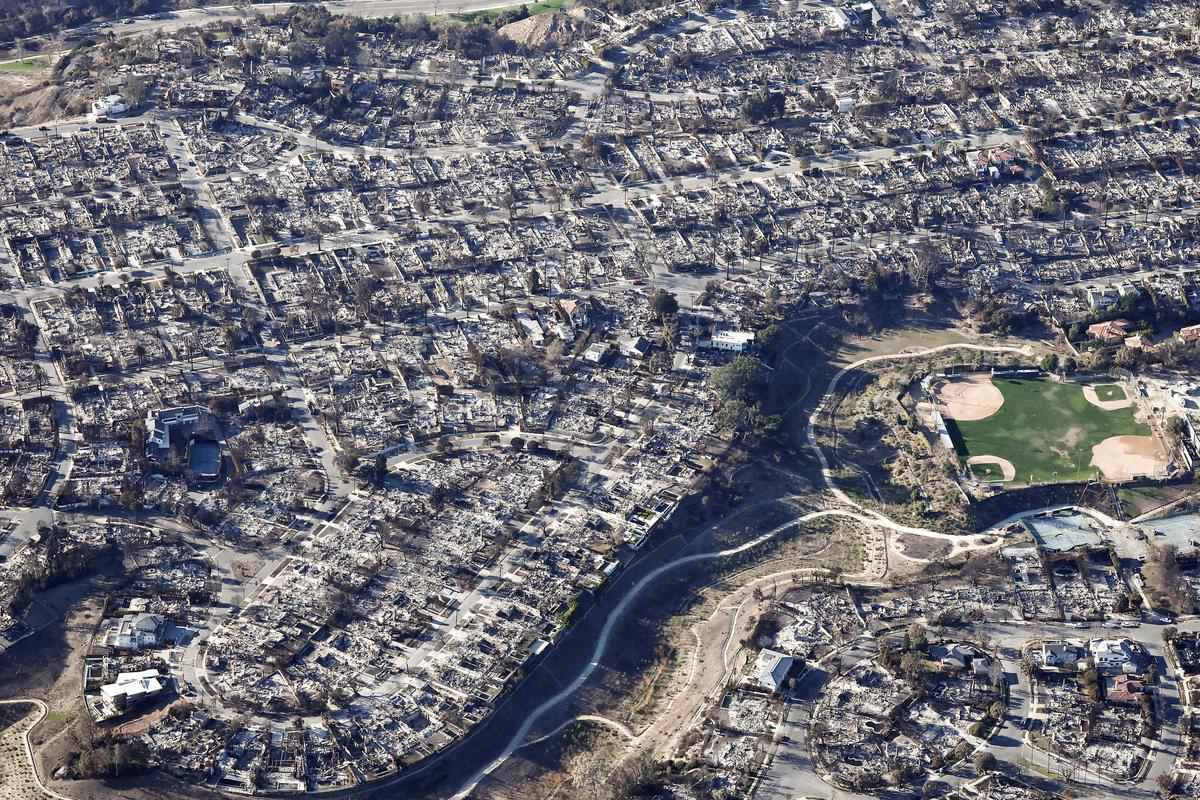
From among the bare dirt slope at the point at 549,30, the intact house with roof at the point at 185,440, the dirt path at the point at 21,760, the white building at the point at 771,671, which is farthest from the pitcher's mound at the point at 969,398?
the dirt path at the point at 21,760

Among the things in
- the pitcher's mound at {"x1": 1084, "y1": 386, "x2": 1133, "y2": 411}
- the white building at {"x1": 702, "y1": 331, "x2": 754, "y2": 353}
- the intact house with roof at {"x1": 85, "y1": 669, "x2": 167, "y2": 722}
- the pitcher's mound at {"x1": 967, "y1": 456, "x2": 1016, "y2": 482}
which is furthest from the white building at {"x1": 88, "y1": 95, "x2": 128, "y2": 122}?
the pitcher's mound at {"x1": 1084, "y1": 386, "x2": 1133, "y2": 411}

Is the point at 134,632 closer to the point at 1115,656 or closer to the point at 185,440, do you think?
the point at 185,440

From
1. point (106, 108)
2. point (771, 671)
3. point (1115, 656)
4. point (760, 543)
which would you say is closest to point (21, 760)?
point (771, 671)

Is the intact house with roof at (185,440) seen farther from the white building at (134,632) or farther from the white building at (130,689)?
the white building at (130,689)

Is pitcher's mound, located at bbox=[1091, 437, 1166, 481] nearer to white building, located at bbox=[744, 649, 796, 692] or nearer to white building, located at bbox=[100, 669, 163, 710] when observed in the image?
white building, located at bbox=[744, 649, 796, 692]

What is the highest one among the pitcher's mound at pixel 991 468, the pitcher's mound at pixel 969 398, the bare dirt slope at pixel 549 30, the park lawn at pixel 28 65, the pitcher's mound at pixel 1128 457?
the park lawn at pixel 28 65

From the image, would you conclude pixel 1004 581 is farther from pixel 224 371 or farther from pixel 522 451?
pixel 224 371

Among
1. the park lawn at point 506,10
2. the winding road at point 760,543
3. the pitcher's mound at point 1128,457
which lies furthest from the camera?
the park lawn at point 506,10
